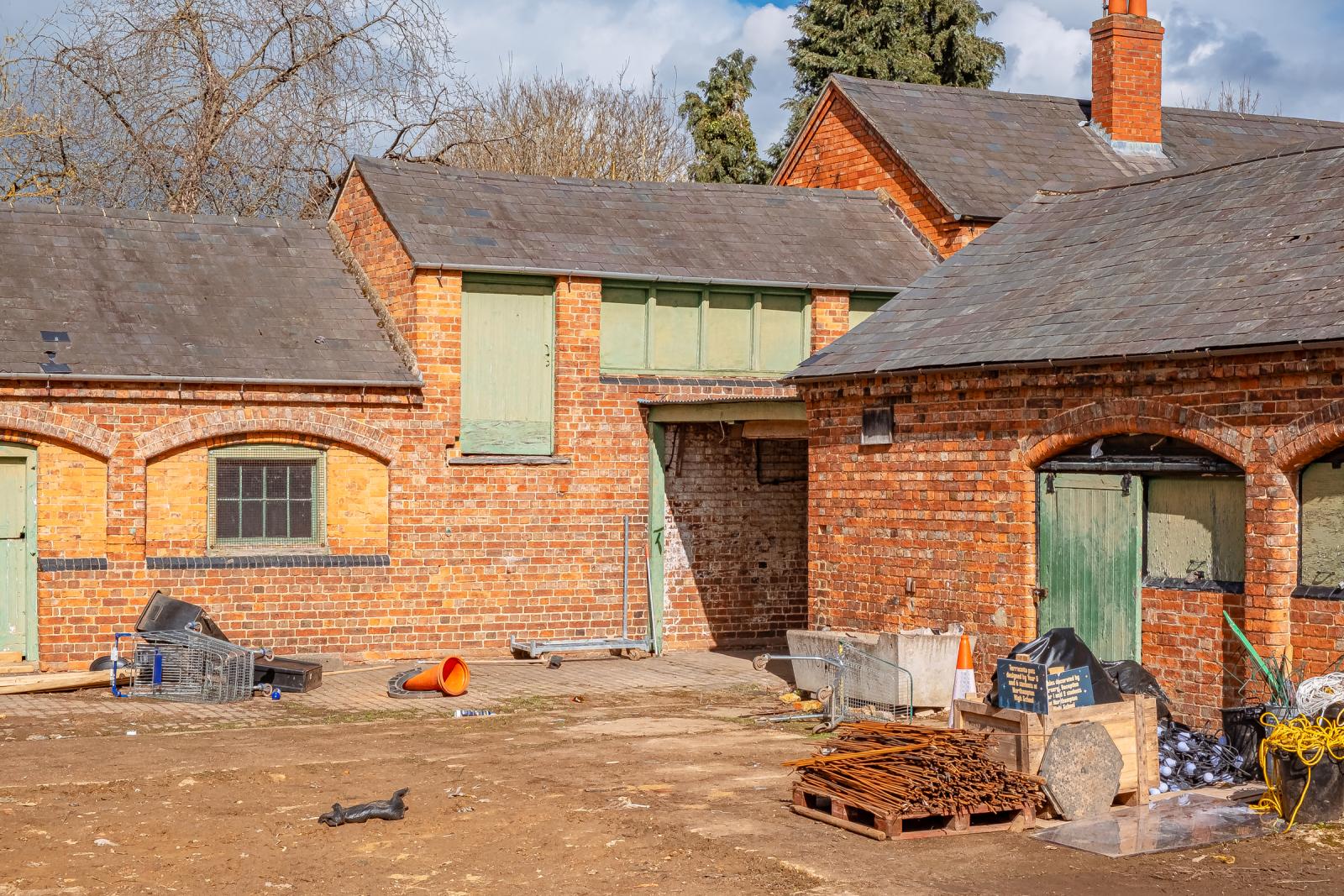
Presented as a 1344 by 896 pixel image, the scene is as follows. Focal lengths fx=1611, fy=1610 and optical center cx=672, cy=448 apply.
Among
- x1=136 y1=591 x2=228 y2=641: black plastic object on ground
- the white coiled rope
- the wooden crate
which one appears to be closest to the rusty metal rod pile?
the wooden crate

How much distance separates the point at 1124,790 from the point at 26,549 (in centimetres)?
1122

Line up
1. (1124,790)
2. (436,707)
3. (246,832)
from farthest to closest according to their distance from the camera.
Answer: (436,707)
(1124,790)
(246,832)

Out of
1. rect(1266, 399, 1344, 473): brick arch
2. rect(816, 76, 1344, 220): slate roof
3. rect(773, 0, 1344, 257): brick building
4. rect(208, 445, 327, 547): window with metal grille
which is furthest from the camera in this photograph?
rect(773, 0, 1344, 257): brick building

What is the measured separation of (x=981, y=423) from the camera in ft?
45.8

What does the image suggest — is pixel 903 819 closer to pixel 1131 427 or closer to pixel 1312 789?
pixel 1312 789

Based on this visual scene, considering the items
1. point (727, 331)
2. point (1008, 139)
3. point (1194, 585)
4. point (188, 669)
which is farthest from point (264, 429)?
point (1008, 139)

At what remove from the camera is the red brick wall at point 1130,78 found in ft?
75.8

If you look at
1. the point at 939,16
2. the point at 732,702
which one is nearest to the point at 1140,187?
the point at 732,702

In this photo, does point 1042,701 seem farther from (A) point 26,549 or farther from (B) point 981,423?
(A) point 26,549

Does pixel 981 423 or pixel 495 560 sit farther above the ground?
pixel 981 423

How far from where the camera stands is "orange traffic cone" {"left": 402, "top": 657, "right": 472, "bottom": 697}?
15148 millimetres

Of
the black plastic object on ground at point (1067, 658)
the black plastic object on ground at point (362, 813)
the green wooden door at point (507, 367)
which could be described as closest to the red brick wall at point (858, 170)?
the green wooden door at point (507, 367)

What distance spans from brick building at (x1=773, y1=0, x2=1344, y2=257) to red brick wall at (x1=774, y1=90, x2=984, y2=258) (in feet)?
0.06

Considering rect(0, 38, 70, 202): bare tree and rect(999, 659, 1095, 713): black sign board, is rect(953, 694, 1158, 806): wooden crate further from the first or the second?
rect(0, 38, 70, 202): bare tree
